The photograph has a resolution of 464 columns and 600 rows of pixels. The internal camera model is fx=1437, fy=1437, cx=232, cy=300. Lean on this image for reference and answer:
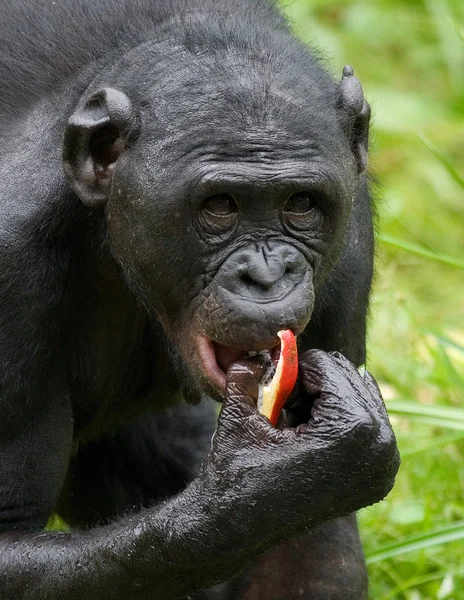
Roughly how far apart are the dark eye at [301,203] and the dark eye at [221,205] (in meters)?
0.18

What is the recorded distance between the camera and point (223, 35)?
4.84 meters

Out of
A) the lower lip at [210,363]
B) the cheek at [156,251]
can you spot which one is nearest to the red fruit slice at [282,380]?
the lower lip at [210,363]

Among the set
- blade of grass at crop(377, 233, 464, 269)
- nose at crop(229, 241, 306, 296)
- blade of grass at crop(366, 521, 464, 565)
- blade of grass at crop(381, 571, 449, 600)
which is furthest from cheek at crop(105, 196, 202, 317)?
blade of grass at crop(381, 571, 449, 600)

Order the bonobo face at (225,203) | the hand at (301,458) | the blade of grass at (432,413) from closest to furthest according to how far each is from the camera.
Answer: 1. the hand at (301,458)
2. the bonobo face at (225,203)
3. the blade of grass at (432,413)

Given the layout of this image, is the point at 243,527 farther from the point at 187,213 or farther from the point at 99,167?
the point at 99,167

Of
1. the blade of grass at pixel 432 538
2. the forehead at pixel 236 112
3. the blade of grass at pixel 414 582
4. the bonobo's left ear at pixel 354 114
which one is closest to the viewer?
the forehead at pixel 236 112

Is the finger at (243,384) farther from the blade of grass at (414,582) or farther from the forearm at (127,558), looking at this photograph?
the blade of grass at (414,582)

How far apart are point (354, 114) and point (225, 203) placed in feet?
2.15

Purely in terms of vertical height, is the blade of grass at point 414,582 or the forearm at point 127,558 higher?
the forearm at point 127,558

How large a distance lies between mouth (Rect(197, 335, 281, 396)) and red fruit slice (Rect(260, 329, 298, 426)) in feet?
0.68

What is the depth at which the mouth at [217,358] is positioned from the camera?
4680mm

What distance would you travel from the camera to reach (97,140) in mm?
4828

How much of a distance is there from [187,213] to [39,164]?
62 centimetres

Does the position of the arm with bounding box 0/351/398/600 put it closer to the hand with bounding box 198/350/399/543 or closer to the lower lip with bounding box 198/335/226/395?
the hand with bounding box 198/350/399/543
